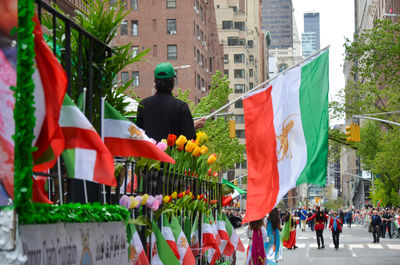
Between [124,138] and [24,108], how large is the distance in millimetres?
2249

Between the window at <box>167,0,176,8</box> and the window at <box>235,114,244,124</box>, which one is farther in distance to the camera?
the window at <box>235,114,244,124</box>

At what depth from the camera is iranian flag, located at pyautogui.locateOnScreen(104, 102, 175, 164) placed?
512cm

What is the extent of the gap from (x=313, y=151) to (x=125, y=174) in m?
2.90

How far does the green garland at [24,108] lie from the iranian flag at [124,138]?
85.2 inches

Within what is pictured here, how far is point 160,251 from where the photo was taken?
246 inches

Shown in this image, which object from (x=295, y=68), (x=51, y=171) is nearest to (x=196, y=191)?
(x=295, y=68)

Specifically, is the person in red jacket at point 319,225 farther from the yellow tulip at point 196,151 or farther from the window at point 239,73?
the window at point 239,73

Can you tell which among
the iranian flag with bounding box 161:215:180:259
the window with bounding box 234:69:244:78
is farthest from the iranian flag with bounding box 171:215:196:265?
the window with bounding box 234:69:244:78

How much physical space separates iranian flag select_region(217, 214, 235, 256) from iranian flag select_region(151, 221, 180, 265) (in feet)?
10.7

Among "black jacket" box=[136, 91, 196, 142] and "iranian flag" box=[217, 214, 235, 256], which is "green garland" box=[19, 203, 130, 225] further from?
"iranian flag" box=[217, 214, 235, 256]

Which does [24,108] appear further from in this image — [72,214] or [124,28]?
[124,28]

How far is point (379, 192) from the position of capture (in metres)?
83.9

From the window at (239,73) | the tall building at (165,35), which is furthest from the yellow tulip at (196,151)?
the window at (239,73)

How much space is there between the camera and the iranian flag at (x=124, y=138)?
512 centimetres
